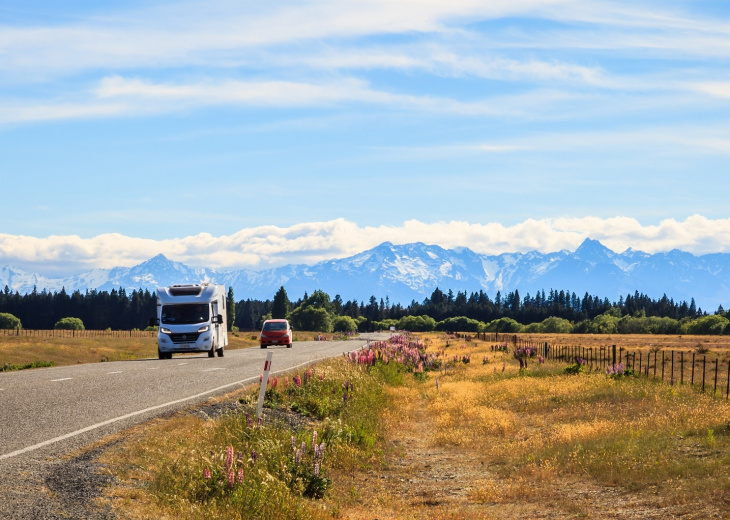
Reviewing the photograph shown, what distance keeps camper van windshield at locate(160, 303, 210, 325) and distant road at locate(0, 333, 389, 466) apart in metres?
7.56

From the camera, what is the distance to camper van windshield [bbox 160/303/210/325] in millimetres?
32000

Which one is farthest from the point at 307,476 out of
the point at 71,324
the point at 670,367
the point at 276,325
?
the point at 71,324

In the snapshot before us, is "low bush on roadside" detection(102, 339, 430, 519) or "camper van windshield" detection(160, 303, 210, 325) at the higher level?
"camper van windshield" detection(160, 303, 210, 325)

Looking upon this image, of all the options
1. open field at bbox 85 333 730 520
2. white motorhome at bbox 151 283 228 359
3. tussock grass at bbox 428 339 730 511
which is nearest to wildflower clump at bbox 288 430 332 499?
open field at bbox 85 333 730 520

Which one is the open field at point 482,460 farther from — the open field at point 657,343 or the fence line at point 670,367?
the open field at point 657,343

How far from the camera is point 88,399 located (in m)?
15.0

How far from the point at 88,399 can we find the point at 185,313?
1728cm

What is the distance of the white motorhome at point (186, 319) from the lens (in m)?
31.9

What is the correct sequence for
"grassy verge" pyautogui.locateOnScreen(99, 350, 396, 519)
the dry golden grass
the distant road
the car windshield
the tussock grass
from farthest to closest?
1. the car windshield
2. the distant road
3. the tussock grass
4. the dry golden grass
5. "grassy verge" pyautogui.locateOnScreen(99, 350, 396, 519)

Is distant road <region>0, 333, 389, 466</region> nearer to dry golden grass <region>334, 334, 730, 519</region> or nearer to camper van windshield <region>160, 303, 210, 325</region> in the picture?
dry golden grass <region>334, 334, 730, 519</region>

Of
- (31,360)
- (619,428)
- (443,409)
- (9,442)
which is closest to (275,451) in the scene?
(9,442)

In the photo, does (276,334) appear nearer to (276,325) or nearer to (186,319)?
(276,325)

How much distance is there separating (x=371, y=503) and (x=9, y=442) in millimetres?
4750

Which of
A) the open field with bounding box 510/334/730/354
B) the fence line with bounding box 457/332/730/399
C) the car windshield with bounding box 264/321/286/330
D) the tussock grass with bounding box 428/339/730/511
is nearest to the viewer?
the tussock grass with bounding box 428/339/730/511
